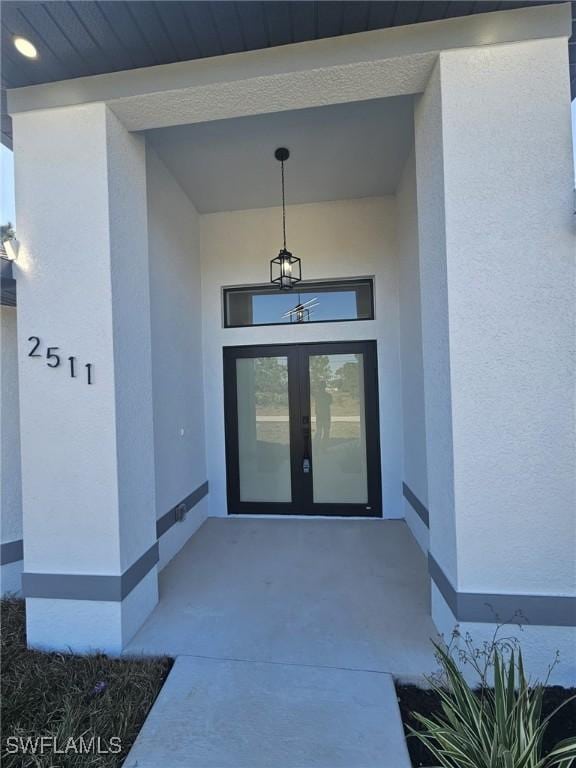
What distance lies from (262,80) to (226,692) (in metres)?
3.49

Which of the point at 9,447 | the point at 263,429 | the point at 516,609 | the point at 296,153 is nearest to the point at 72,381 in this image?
the point at 9,447

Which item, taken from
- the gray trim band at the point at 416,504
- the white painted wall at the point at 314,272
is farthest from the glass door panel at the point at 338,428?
the gray trim band at the point at 416,504

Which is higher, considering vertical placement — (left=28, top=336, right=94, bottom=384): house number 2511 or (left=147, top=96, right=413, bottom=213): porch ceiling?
(left=147, top=96, right=413, bottom=213): porch ceiling

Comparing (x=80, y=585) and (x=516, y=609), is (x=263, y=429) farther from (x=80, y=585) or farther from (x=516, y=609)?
(x=516, y=609)

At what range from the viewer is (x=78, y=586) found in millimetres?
2330

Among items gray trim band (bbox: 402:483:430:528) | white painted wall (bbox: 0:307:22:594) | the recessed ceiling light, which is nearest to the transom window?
gray trim band (bbox: 402:483:430:528)

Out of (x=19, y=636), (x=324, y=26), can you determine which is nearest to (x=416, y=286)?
(x=324, y=26)

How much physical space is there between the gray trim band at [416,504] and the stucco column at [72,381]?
248 centimetres

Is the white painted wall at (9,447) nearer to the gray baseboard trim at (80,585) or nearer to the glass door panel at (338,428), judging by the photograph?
the gray baseboard trim at (80,585)

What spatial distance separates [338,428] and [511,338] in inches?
105

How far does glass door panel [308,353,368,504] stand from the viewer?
4453mm

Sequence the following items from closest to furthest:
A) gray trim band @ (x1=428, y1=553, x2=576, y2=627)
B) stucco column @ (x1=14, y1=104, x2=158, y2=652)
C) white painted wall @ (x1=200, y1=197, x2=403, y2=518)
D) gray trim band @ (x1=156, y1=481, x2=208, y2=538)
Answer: gray trim band @ (x1=428, y1=553, x2=576, y2=627) < stucco column @ (x1=14, y1=104, x2=158, y2=652) < gray trim band @ (x1=156, y1=481, x2=208, y2=538) < white painted wall @ (x1=200, y1=197, x2=403, y2=518)

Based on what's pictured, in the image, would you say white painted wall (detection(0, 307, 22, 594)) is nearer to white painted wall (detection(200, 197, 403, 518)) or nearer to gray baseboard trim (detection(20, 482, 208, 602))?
gray baseboard trim (detection(20, 482, 208, 602))

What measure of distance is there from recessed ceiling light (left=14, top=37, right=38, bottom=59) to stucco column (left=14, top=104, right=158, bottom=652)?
10.7 inches
